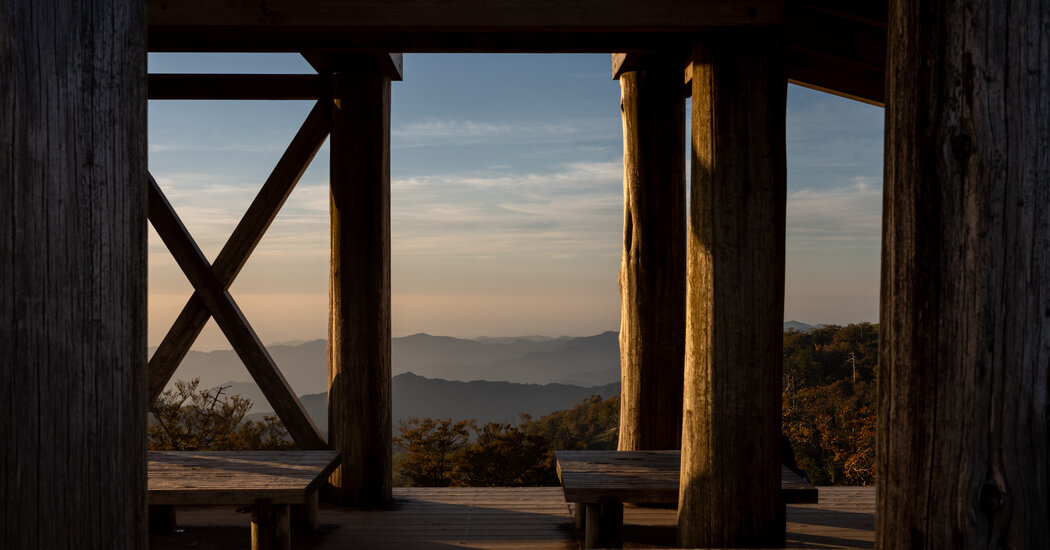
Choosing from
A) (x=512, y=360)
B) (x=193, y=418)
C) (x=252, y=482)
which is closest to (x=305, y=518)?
(x=252, y=482)

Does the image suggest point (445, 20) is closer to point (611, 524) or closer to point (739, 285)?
point (739, 285)

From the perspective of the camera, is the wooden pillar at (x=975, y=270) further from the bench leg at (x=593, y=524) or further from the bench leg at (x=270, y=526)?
the bench leg at (x=270, y=526)

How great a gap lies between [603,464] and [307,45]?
286cm

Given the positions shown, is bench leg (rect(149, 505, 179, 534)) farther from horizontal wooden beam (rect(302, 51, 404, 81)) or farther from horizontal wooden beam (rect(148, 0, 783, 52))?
horizontal wooden beam (rect(302, 51, 404, 81))

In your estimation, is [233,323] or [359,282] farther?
[233,323]

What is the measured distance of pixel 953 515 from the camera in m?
1.46

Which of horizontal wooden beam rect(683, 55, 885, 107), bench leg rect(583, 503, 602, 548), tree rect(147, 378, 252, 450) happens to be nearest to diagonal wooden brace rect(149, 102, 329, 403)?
horizontal wooden beam rect(683, 55, 885, 107)

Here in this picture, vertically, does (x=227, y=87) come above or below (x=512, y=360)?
above

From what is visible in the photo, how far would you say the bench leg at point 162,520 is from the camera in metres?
4.81

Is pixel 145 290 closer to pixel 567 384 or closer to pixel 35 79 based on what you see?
pixel 35 79

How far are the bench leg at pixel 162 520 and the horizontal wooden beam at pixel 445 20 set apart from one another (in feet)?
9.62

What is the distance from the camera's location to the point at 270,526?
156 inches

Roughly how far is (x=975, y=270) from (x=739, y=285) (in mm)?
1980

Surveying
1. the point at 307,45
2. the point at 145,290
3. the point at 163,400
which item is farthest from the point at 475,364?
the point at 145,290
